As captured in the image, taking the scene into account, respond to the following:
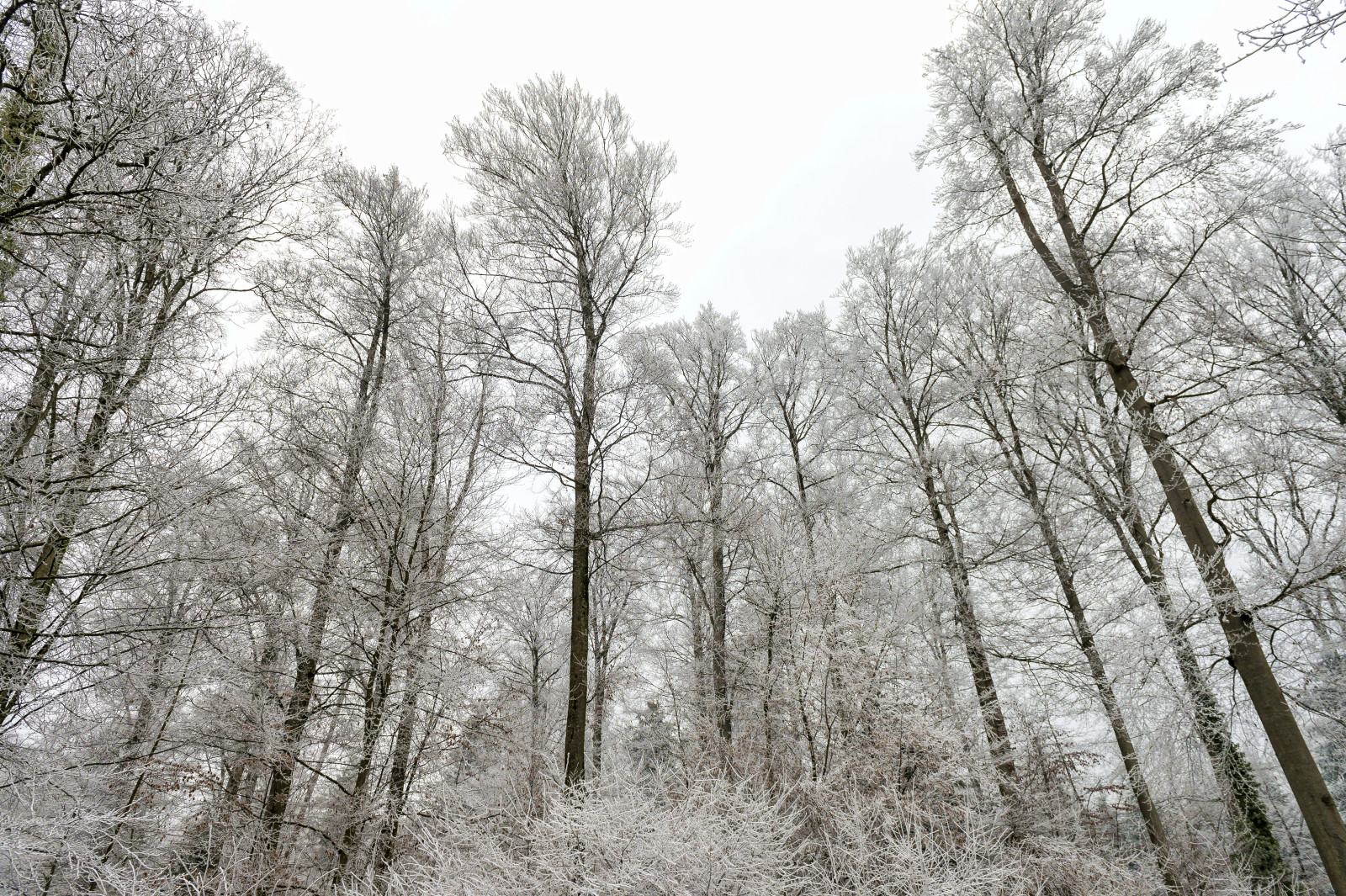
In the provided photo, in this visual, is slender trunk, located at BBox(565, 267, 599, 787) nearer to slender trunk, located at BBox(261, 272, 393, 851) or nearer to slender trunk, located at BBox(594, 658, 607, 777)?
slender trunk, located at BBox(261, 272, 393, 851)

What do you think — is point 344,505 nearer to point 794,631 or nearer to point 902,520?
point 794,631

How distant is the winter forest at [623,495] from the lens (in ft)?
14.3

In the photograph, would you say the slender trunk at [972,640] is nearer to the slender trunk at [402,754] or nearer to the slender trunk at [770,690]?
the slender trunk at [770,690]

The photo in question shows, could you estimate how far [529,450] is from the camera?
25.5ft

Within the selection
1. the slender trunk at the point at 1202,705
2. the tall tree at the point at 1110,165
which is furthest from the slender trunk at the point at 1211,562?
the slender trunk at the point at 1202,705

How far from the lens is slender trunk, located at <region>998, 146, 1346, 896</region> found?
4.29 metres

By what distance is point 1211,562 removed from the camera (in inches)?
182

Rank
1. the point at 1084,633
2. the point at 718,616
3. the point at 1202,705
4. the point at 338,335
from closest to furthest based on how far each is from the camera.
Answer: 1. the point at 1202,705
2. the point at 1084,633
3. the point at 338,335
4. the point at 718,616

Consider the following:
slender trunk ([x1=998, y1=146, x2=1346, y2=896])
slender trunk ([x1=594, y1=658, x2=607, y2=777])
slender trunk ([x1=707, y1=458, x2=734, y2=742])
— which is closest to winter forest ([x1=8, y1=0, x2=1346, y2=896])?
slender trunk ([x1=998, y1=146, x2=1346, y2=896])

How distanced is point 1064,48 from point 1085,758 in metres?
8.82

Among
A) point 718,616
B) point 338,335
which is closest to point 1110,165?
point 718,616

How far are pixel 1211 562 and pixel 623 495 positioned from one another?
7.24 m

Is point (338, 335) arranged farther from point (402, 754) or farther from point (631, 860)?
point (631, 860)

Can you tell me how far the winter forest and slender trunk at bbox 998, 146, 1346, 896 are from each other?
0.13ft
